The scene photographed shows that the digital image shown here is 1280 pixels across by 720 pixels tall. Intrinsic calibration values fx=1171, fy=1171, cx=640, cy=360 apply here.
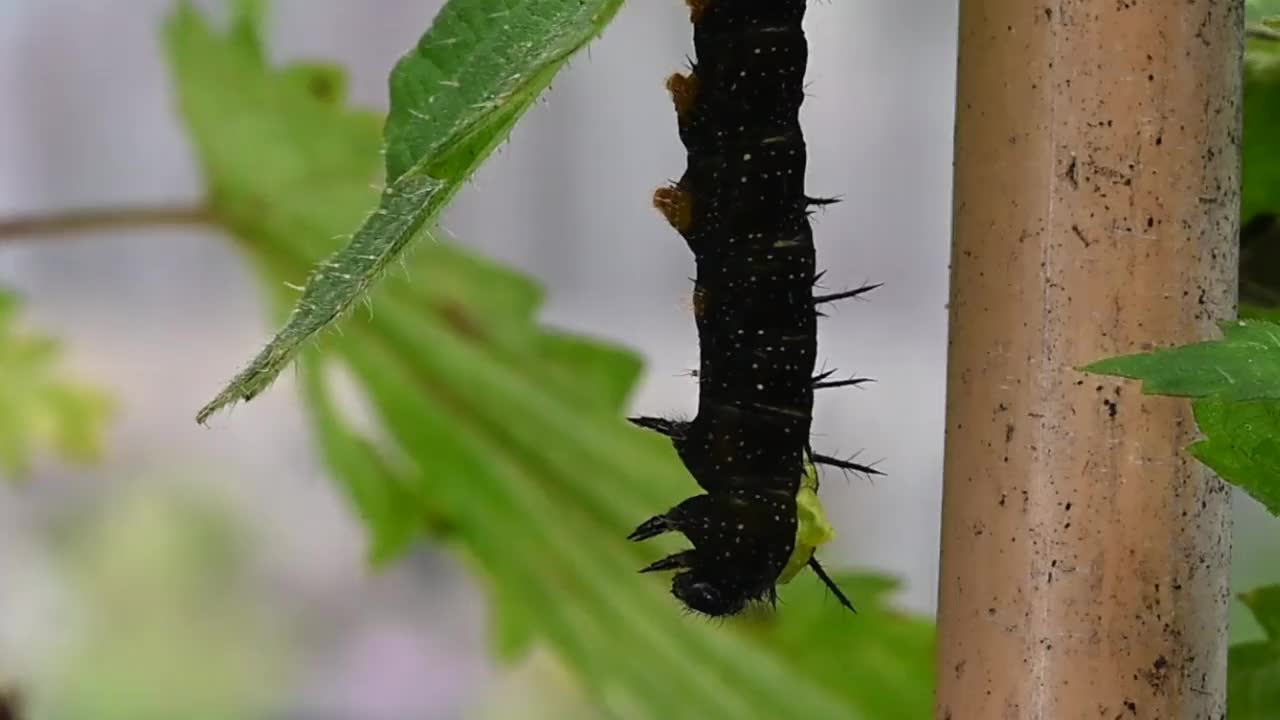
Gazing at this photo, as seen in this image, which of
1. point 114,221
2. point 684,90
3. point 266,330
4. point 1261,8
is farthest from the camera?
point 266,330

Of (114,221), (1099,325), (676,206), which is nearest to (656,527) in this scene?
(676,206)

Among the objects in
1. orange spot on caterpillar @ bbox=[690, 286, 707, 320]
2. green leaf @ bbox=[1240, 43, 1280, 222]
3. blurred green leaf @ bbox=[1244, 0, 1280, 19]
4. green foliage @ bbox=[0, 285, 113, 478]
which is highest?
blurred green leaf @ bbox=[1244, 0, 1280, 19]

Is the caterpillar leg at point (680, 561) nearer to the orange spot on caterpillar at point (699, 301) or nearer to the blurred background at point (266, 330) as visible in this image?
the orange spot on caterpillar at point (699, 301)

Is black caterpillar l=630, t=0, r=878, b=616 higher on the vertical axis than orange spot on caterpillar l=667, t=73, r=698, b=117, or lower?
lower

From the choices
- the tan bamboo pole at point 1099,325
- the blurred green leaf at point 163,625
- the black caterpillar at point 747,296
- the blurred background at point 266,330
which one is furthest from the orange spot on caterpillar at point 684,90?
the blurred green leaf at point 163,625

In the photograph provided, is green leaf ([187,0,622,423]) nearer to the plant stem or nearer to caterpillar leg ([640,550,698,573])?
caterpillar leg ([640,550,698,573])

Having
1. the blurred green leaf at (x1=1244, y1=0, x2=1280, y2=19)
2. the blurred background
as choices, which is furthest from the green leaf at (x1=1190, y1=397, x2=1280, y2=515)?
the blurred background

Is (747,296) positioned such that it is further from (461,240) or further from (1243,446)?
(461,240)

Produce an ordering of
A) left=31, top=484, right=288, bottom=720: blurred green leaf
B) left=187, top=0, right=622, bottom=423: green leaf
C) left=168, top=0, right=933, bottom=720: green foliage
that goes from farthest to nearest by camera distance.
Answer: left=31, top=484, right=288, bottom=720: blurred green leaf, left=168, top=0, right=933, bottom=720: green foliage, left=187, top=0, right=622, bottom=423: green leaf
